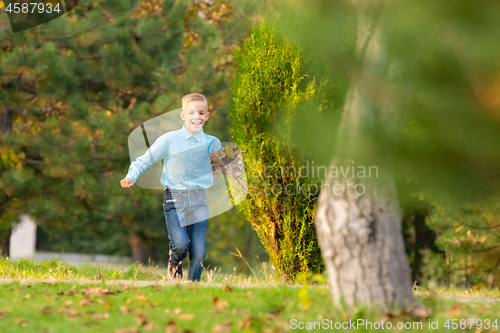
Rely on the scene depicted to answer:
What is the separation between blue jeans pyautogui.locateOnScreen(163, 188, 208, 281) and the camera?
4.53 metres

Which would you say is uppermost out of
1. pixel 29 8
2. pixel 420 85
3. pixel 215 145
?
pixel 29 8

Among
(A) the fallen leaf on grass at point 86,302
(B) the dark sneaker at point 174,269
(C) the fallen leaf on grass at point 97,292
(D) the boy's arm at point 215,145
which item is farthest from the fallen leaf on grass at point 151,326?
(D) the boy's arm at point 215,145

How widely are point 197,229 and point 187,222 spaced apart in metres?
0.12

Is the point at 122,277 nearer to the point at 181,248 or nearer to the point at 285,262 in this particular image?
the point at 181,248

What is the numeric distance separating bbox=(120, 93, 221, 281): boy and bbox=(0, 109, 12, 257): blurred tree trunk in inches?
236

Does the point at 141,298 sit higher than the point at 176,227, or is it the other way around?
the point at 176,227

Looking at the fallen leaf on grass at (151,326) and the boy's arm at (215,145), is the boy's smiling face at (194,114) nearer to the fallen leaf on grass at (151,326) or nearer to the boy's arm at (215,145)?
the boy's arm at (215,145)

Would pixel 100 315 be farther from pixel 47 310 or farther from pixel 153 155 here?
pixel 153 155

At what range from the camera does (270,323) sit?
2.84 metres

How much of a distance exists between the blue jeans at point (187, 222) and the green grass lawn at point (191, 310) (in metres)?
0.59

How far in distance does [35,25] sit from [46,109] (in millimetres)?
1973

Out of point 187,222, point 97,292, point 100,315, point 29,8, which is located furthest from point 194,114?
point 29,8

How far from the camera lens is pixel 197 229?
15.1 feet

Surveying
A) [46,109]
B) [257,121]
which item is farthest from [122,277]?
[46,109]
